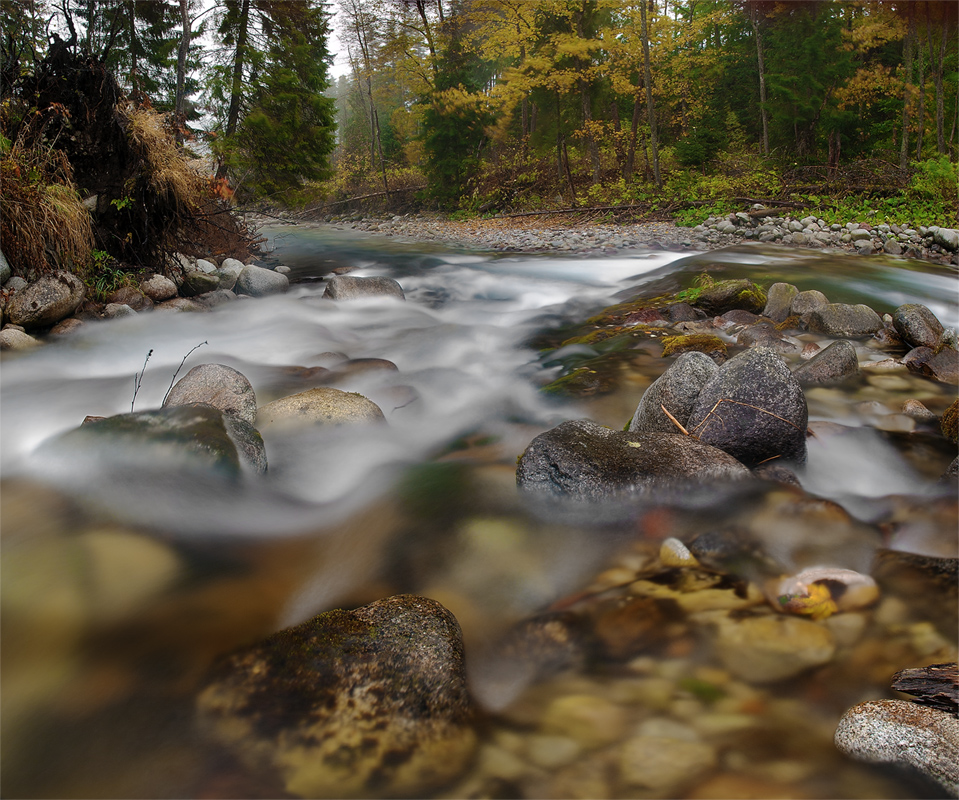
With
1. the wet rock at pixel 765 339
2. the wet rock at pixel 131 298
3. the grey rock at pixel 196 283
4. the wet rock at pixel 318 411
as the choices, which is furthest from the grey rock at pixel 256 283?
the wet rock at pixel 765 339

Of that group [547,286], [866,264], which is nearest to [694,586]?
[547,286]

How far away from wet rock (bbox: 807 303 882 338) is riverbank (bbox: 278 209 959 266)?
19.8 feet

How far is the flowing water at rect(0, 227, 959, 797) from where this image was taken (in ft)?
5.44

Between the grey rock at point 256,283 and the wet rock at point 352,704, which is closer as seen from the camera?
the wet rock at point 352,704

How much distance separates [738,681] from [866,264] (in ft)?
31.9

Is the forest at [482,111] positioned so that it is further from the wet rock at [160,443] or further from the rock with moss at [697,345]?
the rock with moss at [697,345]

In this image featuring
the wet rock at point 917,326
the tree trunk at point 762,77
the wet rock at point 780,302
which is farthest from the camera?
the tree trunk at point 762,77

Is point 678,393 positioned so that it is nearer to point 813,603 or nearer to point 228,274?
point 813,603

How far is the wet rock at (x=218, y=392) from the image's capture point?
11.8ft

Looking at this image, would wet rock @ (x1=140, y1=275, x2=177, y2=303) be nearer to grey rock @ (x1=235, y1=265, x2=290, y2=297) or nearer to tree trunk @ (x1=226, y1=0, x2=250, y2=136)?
grey rock @ (x1=235, y1=265, x2=290, y2=297)

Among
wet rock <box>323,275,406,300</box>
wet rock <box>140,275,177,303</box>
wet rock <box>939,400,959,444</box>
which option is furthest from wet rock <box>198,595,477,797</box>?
wet rock <box>323,275,406,300</box>

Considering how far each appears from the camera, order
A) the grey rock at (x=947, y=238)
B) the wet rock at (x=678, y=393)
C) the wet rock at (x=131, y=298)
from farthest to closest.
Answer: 1. the grey rock at (x=947, y=238)
2. the wet rock at (x=131, y=298)
3. the wet rock at (x=678, y=393)

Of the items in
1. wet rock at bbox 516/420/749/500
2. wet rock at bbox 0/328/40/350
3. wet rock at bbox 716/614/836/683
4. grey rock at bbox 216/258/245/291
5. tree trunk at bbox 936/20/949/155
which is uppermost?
tree trunk at bbox 936/20/949/155

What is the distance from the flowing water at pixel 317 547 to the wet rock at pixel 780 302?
2.94 feet
